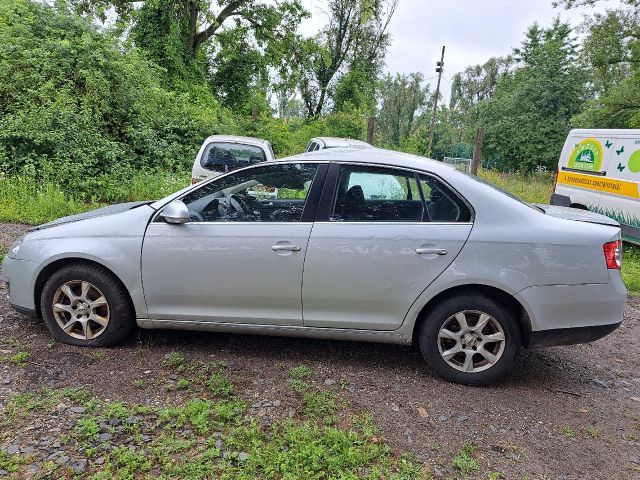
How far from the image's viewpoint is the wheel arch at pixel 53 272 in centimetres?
357

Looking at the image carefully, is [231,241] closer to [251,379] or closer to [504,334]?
[251,379]

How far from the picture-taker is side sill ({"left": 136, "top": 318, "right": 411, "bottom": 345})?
134 inches

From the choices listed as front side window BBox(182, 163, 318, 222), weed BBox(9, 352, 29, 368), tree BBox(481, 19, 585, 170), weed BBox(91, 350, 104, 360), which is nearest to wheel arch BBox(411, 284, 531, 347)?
front side window BBox(182, 163, 318, 222)

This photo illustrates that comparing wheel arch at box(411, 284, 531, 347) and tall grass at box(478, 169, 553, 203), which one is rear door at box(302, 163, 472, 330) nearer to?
wheel arch at box(411, 284, 531, 347)

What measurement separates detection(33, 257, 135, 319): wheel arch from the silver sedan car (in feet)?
0.04

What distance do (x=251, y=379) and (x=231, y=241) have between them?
1.00 m

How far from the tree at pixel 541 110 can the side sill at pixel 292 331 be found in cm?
2934

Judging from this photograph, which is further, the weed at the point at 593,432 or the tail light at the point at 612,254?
the tail light at the point at 612,254

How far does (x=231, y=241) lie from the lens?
11.2ft

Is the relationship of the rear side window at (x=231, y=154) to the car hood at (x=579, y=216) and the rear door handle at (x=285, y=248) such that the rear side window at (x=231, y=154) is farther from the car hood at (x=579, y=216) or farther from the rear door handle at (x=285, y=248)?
the car hood at (x=579, y=216)

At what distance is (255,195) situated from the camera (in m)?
3.67

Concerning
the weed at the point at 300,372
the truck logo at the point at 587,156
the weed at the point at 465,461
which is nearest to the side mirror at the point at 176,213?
the weed at the point at 300,372

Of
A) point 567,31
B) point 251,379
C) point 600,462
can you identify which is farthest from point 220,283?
point 567,31

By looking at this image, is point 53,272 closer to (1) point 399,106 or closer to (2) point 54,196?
(2) point 54,196
